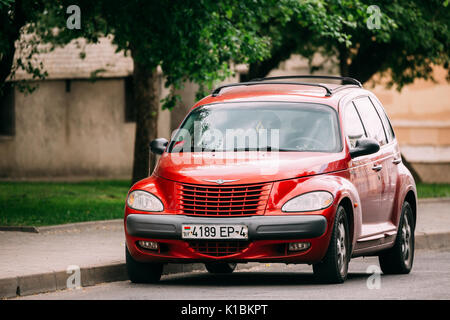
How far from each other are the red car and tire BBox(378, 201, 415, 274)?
0.05 ft

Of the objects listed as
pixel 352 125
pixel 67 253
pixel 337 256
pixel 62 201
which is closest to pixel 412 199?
pixel 352 125

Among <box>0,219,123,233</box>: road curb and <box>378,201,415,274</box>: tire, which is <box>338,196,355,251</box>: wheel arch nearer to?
<box>378,201,415,274</box>: tire

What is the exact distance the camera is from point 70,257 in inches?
465

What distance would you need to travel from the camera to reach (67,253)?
40.3ft

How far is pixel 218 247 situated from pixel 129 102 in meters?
23.3

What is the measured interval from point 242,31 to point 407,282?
10507 millimetres

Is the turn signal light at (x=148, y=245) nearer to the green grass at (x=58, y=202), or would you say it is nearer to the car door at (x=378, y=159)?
the car door at (x=378, y=159)

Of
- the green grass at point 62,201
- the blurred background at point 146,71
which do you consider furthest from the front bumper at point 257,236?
the blurred background at point 146,71

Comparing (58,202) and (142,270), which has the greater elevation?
(142,270)

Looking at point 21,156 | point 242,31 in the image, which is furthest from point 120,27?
point 21,156

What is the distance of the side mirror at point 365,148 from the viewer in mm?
10625

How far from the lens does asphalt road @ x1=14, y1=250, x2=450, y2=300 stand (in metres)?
9.38

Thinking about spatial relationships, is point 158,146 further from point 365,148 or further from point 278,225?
point 365,148

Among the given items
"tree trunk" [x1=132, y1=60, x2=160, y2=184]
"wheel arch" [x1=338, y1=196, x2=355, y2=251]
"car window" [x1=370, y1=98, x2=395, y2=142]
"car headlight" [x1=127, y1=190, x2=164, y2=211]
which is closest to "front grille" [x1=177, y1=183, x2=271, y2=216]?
"car headlight" [x1=127, y1=190, x2=164, y2=211]
